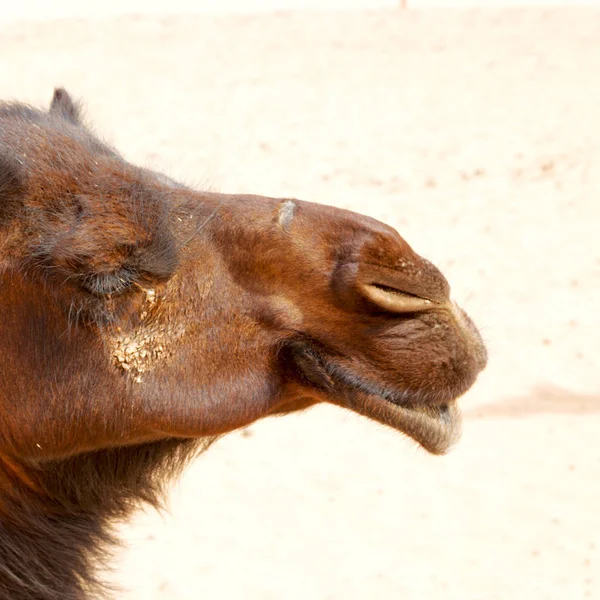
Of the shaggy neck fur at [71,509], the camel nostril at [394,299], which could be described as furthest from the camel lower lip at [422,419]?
the shaggy neck fur at [71,509]

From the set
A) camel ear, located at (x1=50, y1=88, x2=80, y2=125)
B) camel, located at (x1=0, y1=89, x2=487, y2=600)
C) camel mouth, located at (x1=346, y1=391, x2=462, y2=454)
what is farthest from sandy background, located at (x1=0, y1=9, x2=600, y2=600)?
camel mouth, located at (x1=346, y1=391, x2=462, y2=454)

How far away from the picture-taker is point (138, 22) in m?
15.6

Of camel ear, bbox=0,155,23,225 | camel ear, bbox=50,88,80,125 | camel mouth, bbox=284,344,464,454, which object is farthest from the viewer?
camel ear, bbox=50,88,80,125

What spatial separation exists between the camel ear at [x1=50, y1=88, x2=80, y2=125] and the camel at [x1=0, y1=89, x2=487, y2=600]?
0.39 metres

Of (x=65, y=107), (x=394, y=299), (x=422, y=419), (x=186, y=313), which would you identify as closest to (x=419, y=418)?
(x=422, y=419)

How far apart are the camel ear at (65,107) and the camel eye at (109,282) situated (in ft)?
2.34

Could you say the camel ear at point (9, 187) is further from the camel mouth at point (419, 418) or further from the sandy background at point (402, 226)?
Answer: the sandy background at point (402, 226)

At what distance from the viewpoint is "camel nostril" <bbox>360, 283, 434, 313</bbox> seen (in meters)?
2.49

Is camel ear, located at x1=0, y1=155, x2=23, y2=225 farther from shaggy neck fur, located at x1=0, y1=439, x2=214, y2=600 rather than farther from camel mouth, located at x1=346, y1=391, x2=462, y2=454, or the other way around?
camel mouth, located at x1=346, y1=391, x2=462, y2=454

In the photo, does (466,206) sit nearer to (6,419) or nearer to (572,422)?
(572,422)

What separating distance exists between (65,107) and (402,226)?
20.2ft

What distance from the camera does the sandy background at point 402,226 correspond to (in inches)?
201

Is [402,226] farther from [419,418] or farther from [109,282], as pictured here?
[109,282]

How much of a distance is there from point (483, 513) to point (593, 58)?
9.02 metres
